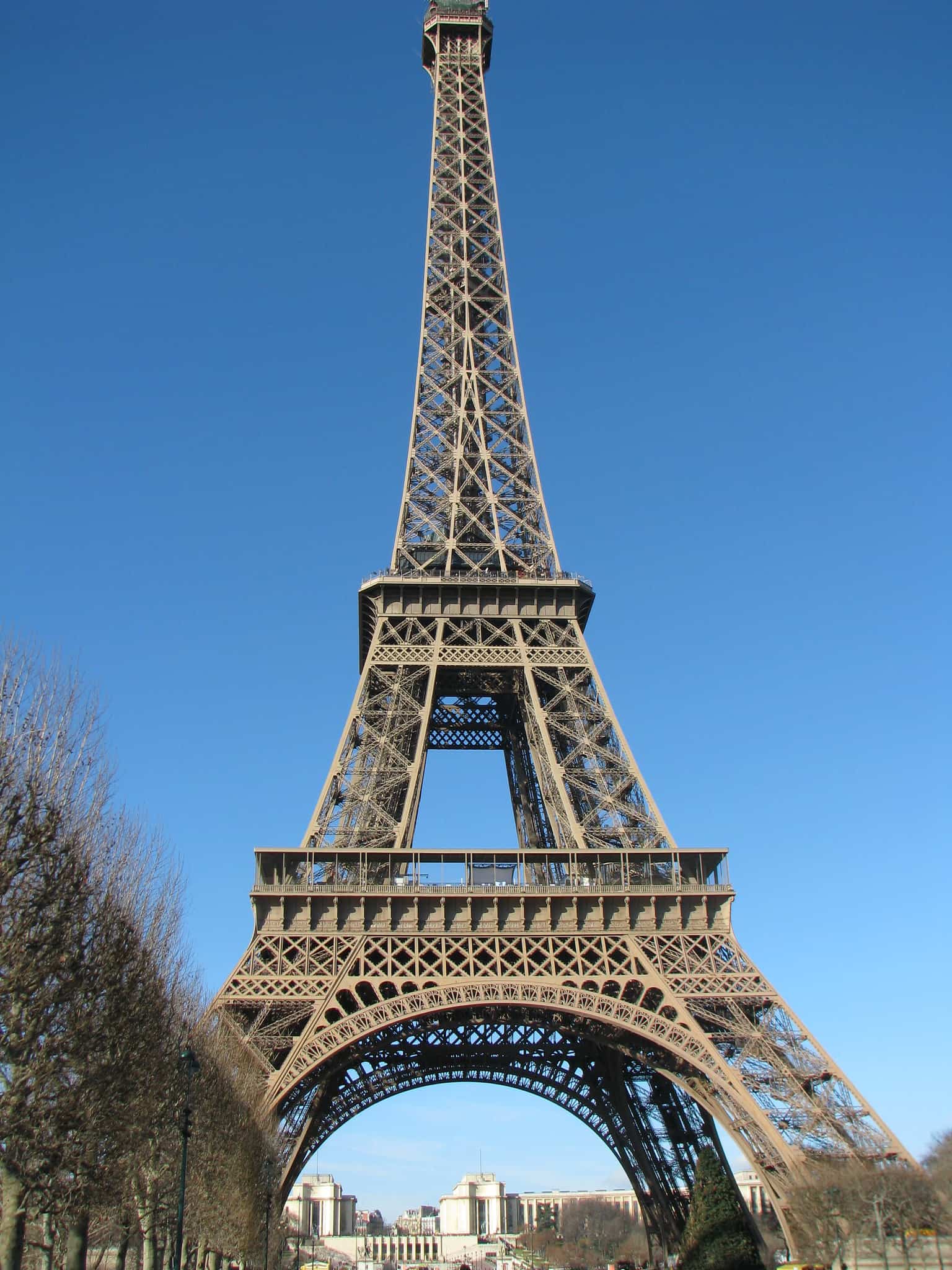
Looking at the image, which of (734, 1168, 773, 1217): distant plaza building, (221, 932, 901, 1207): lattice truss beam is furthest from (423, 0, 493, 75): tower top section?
(734, 1168, 773, 1217): distant plaza building

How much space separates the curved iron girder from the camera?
1825 inches

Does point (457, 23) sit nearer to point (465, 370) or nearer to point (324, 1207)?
point (465, 370)

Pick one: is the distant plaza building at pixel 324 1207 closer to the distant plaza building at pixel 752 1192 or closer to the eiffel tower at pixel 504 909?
the distant plaza building at pixel 752 1192

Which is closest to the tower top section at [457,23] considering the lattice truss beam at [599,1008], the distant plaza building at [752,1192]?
the lattice truss beam at [599,1008]

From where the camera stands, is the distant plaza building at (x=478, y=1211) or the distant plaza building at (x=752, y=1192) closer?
the distant plaza building at (x=752, y=1192)

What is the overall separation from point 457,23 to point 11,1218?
71557mm

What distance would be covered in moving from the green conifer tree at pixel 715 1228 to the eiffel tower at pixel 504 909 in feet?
7.93

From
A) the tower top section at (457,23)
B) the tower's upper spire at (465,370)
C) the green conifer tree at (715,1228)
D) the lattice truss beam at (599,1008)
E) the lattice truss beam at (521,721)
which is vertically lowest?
the green conifer tree at (715,1228)

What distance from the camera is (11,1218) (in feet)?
67.7

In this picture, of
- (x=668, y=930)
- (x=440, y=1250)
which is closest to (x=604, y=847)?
(x=668, y=930)

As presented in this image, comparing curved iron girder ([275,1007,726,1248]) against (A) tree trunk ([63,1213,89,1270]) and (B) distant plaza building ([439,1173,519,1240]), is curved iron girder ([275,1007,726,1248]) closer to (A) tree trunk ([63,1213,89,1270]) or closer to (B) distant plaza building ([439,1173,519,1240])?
(A) tree trunk ([63,1213,89,1270])

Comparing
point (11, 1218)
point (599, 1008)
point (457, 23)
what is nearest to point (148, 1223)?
point (11, 1218)

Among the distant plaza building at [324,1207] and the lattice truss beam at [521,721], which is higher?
the lattice truss beam at [521,721]

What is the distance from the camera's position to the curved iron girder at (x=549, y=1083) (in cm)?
4634
